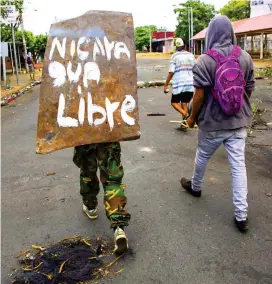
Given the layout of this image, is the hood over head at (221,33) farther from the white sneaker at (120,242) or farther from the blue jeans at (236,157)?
the white sneaker at (120,242)

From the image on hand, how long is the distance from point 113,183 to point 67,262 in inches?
27.5

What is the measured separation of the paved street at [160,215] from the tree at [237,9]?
55100 millimetres

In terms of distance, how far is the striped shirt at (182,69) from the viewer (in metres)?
7.25

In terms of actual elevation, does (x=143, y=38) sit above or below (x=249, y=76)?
above

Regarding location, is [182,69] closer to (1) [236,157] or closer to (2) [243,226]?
(1) [236,157]

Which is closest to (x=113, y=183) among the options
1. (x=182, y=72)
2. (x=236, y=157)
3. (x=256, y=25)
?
(x=236, y=157)

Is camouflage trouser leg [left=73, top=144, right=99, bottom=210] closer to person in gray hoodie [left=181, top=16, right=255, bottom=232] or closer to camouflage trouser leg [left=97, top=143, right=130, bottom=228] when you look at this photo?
camouflage trouser leg [left=97, top=143, right=130, bottom=228]

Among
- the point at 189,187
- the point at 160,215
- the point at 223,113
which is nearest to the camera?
the point at 223,113

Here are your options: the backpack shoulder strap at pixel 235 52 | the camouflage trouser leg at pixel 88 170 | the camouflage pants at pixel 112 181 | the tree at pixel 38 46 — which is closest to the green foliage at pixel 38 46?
the tree at pixel 38 46

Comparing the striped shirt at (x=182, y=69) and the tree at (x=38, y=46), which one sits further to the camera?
the tree at (x=38, y=46)

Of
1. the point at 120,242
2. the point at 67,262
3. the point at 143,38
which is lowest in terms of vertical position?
the point at 67,262

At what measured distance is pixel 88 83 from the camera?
9.92 feet

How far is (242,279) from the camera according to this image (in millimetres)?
2754

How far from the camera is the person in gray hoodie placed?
3420mm
